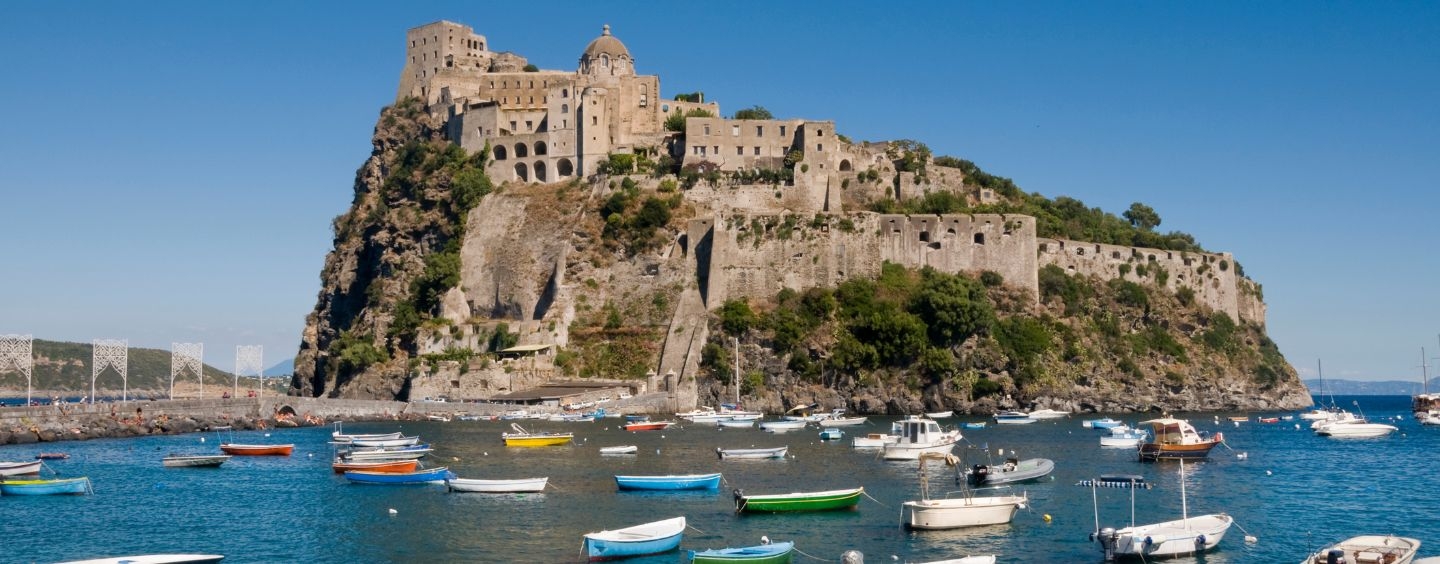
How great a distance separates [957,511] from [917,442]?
16621mm

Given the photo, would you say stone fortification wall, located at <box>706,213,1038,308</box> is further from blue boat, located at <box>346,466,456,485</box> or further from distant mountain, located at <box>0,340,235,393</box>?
distant mountain, located at <box>0,340,235,393</box>

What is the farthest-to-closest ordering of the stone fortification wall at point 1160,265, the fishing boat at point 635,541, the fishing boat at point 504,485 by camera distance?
the stone fortification wall at point 1160,265, the fishing boat at point 504,485, the fishing boat at point 635,541

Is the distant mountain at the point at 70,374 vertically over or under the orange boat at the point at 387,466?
over

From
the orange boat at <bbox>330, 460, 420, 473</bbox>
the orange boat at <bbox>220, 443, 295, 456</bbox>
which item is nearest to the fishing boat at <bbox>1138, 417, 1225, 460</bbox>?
the orange boat at <bbox>330, 460, 420, 473</bbox>

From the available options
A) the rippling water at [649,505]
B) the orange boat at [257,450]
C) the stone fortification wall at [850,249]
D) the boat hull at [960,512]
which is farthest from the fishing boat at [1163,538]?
the stone fortification wall at [850,249]

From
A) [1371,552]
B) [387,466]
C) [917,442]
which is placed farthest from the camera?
[917,442]

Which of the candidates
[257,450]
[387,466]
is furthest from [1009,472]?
[257,450]

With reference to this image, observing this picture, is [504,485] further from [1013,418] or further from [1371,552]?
[1013,418]

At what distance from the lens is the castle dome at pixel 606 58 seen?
8550 cm

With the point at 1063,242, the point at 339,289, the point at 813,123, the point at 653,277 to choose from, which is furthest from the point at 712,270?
the point at 339,289

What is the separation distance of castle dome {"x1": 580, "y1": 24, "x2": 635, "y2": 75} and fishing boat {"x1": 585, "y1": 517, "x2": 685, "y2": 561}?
60.2 metres

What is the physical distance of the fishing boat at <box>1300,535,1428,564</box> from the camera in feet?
77.6

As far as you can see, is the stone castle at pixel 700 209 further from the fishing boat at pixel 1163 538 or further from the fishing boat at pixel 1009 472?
the fishing boat at pixel 1163 538

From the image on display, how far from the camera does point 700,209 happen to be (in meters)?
78.8
